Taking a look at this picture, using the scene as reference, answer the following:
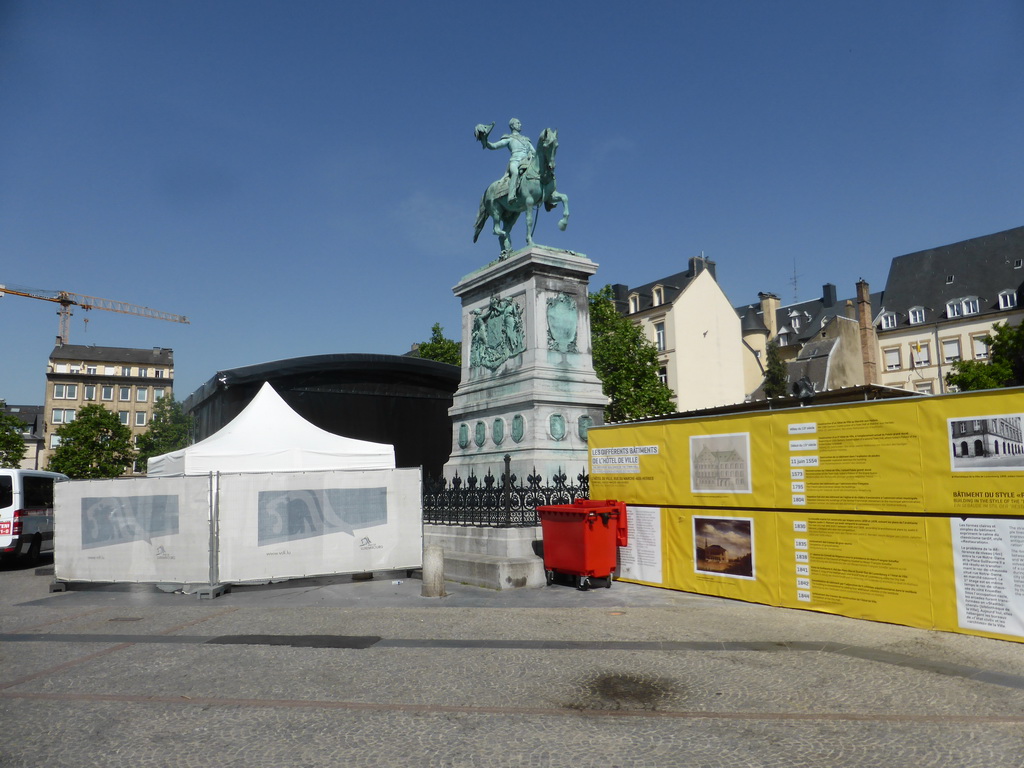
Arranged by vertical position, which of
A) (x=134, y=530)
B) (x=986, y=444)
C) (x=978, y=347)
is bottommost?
(x=134, y=530)

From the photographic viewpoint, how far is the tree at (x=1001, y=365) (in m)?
38.1

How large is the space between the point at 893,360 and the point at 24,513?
219 feet

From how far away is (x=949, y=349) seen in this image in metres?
63.0

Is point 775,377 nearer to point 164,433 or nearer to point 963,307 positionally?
point 963,307

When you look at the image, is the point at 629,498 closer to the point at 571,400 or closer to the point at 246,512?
the point at 571,400

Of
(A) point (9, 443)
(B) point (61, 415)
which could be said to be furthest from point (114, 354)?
(A) point (9, 443)

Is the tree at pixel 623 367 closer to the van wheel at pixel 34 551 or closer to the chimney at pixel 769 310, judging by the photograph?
the van wheel at pixel 34 551

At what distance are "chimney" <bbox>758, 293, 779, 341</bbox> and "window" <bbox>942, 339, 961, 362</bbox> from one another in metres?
14.4

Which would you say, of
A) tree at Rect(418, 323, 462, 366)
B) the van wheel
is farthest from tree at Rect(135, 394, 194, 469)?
the van wheel

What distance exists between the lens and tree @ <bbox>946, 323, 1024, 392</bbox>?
38.1 meters

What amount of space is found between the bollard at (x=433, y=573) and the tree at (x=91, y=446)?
6092cm

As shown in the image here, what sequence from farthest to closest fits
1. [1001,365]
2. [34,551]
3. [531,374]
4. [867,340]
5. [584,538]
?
[867,340] < [1001,365] < [34,551] < [531,374] < [584,538]

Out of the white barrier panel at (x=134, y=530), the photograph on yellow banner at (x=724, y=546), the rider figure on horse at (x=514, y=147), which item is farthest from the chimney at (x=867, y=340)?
the white barrier panel at (x=134, y=530)

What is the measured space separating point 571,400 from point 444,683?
9404 millimetres
